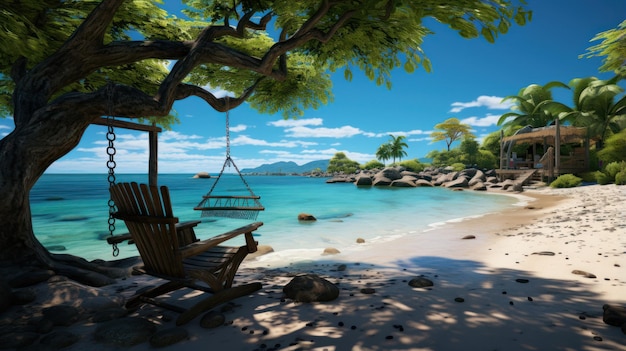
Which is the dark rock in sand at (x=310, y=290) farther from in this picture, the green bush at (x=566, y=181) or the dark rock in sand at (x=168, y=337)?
the green bush at (x=566, y=181)

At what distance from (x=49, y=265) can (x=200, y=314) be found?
9.07 ft

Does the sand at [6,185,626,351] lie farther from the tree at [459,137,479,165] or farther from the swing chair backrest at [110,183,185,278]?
the tree at [459,137,479,165]

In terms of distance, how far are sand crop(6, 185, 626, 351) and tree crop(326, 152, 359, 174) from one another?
78.3 m

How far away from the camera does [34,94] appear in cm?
450

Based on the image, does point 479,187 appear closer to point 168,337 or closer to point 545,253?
point 545,253

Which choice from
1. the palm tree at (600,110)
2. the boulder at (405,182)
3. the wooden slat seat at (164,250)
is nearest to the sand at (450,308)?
the wooden slat seat at (164,250)

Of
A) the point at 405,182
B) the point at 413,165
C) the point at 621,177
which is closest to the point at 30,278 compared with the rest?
the point at 621,177

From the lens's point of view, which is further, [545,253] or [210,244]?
[545,253]

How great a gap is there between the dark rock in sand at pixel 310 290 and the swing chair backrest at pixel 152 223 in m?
1.30

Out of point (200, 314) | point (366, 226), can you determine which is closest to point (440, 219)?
point (366, 226)

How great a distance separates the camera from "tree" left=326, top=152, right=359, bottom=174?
85200mm

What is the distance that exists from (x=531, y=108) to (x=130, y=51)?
4348 centimetres

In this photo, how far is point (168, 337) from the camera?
9.34 feet

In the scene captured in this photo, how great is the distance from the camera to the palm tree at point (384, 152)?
232 feet
